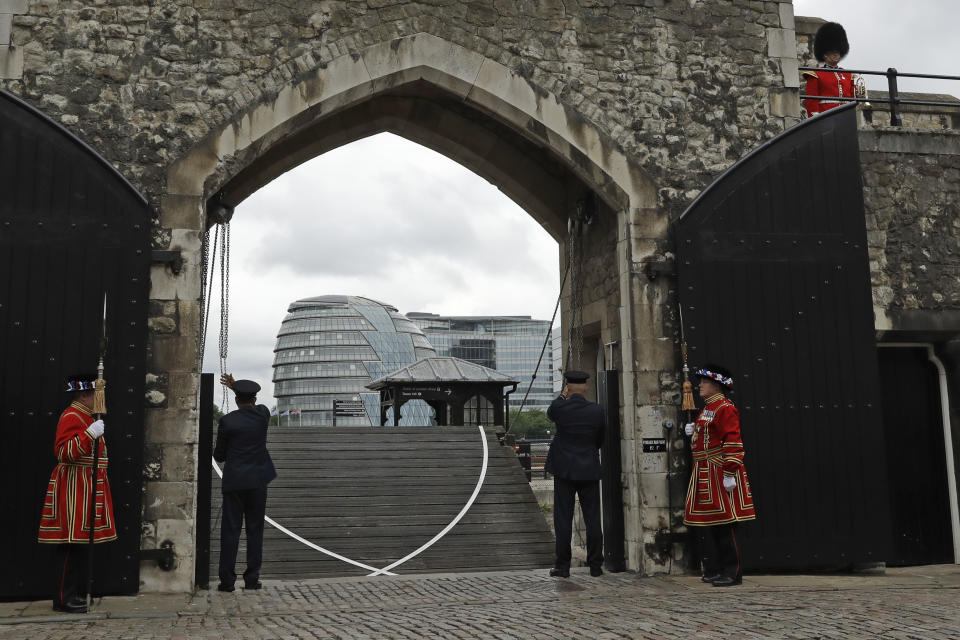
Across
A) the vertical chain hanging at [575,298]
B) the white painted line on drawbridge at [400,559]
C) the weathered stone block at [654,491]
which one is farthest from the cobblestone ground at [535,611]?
the vertical chain hanging at [575,298]

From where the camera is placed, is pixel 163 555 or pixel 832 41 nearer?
pixel 163 555

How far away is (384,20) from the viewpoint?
736 cm

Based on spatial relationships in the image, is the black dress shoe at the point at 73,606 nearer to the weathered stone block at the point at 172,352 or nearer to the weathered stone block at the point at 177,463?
the weathered stone block at the point at 177,463

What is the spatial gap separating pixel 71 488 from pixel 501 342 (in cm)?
11994

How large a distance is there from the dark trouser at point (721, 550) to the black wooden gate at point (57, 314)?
3.97 meters

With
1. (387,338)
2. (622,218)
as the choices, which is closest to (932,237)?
(622,218)

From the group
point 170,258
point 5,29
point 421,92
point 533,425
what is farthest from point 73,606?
point 533,425

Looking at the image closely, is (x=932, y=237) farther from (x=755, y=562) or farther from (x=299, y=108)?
(x=299, y=108)

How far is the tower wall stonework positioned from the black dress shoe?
71 cm

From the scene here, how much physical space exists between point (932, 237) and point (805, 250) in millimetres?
1524

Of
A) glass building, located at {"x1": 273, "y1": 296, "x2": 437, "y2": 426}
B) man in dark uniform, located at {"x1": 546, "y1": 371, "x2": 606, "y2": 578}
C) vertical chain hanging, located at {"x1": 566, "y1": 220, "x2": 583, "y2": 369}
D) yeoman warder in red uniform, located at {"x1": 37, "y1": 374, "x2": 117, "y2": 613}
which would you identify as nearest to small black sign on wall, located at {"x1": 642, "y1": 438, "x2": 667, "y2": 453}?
man in dark uniform, located at {"x1": 546, "y1": 371, "x2": 606, "y2": 578}

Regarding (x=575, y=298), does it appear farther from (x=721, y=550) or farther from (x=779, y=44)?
(x=721, y=550)

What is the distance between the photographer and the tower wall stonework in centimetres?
678

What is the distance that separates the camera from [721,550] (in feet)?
22.1
